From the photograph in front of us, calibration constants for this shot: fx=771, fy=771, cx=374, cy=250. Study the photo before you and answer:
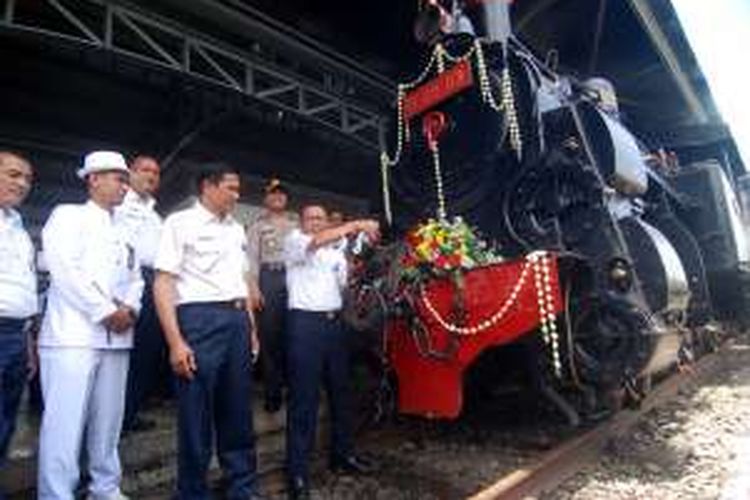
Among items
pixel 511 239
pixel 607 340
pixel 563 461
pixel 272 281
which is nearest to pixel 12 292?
pixel 272 281

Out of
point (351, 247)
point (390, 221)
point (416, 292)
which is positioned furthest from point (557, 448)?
point (390, 221)

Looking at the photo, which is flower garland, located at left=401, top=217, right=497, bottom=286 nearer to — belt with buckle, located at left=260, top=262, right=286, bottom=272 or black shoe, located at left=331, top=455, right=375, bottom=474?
belt with buckle, located at left=260, top=262, right=286, bottom=272

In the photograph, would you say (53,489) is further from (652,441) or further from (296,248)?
(652,441)

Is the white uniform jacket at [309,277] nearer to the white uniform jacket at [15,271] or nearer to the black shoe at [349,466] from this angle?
the black shoe at [349,466]

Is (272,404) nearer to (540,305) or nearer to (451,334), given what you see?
(451,334)

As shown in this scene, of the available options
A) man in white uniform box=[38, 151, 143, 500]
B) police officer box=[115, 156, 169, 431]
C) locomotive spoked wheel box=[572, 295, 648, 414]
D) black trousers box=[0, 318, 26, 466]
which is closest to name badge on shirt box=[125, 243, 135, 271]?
man in white uniform box=[38, 151, 143, 500]

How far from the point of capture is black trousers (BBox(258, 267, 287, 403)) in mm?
5086

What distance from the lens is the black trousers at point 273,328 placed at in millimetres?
5086

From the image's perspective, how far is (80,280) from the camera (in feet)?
11.0

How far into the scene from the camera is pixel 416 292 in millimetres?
5008

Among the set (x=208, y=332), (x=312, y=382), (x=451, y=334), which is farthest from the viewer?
(x=451, y=334)

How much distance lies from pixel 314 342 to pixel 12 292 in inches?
65.0

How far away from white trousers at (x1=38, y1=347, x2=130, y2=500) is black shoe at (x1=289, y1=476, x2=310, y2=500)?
95 cm

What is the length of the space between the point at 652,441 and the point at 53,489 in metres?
3.96
